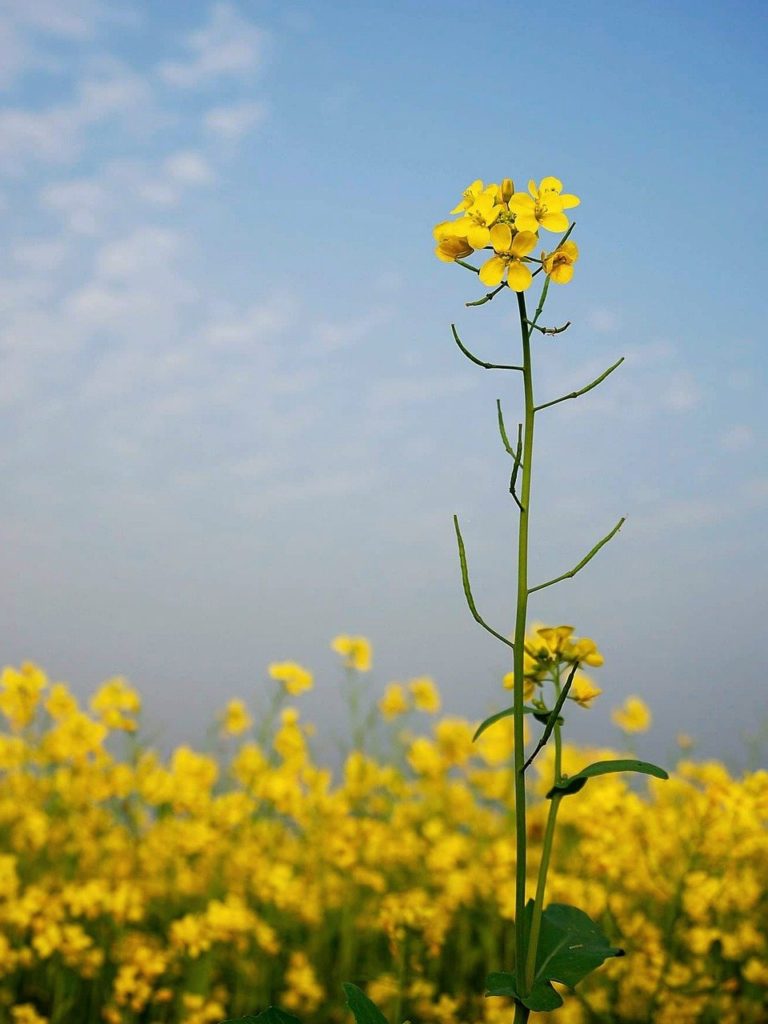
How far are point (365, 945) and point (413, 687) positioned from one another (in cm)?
108

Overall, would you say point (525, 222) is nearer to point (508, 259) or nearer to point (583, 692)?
point (508, 259)

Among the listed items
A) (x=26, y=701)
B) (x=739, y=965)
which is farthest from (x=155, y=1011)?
(x=739, y=965)

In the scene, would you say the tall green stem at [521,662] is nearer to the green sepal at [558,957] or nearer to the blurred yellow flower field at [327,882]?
the green sepal at [558,957]

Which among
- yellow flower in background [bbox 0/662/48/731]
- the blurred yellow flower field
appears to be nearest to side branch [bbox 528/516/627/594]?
the blurred yellow flower field

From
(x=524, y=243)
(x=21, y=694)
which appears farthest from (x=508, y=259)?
(x=21, y=694)

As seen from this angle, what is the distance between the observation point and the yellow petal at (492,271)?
1445 mm

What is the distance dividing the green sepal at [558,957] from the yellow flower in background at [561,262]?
3.14ft

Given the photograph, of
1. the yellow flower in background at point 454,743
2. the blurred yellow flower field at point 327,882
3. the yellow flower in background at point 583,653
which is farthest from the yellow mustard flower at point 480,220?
the yellow flower in background at point 454,743

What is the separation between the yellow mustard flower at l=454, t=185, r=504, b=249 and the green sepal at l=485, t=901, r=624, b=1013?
1008mm

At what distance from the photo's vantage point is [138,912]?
124 inches

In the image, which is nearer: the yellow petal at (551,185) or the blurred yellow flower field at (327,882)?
the yellow petal at (551,185)

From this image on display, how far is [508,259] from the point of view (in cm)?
A: 146

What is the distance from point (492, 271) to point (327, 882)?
130 inches

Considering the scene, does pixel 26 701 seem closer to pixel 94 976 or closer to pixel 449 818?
pixel 94 976
